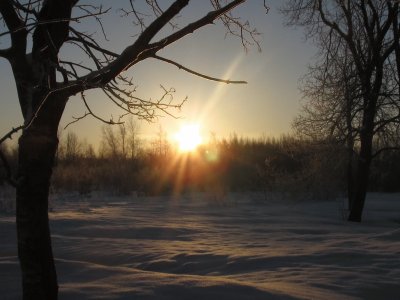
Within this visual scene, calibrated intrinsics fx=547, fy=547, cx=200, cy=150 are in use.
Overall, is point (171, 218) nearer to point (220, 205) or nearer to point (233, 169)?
point (220, 205)

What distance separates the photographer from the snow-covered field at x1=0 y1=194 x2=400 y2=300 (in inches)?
194

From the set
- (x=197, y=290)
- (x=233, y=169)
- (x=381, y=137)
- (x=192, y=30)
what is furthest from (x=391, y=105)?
(x=233, y=169)

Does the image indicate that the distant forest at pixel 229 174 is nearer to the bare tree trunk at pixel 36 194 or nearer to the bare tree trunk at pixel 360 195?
the bare tree trunk at pixel 360 195

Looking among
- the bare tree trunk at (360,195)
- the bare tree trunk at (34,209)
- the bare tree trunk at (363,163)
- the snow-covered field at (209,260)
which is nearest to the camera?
the bare tree trunk at (34,209)

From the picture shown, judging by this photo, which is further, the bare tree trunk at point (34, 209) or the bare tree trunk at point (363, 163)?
the bare tree trunk at point (363, 163)

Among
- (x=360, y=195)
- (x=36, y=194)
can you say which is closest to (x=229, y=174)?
(x=360, y=195)

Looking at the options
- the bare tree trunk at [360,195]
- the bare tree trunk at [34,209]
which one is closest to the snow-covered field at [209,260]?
the bare tree trunk at [34,209]

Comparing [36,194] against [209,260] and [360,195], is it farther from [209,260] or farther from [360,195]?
[360,195]

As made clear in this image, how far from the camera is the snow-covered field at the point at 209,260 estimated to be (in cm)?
493

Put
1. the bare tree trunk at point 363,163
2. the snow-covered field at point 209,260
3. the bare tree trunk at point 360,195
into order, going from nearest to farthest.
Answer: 1. the snow-covered field at point 209,260
2. the bare tree trunk at point 363,163
3. the bare tree trunk at point 360,195

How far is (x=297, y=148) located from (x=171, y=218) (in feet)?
16.7

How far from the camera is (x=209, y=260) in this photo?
7.20 m

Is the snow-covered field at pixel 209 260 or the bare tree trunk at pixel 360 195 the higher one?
the bare tree trunk at pixel 360 195

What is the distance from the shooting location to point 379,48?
15.1 metres
